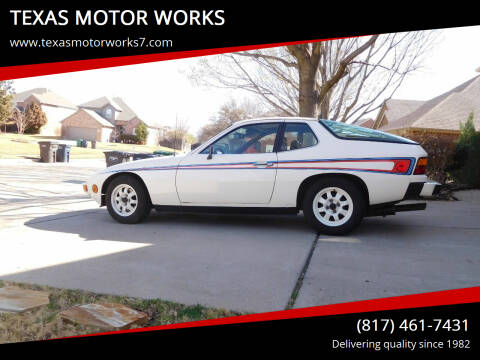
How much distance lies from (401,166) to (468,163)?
8.74 meters

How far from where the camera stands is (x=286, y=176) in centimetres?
532

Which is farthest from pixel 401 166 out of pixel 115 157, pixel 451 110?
pixel 451 110

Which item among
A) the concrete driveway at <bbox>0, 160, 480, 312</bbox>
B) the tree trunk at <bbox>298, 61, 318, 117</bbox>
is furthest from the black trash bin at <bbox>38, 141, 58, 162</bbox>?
the concrete driveway at <bbox>0, 160, 480, 312</bbox>

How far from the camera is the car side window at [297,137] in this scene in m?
5.45

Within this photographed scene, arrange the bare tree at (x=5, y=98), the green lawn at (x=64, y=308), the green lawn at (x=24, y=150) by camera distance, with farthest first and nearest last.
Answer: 1. the bare tree at (x=5, y=98)
2. the green lawn at (x=24, y=150)
3. the green lawn at (x=64, y=308)

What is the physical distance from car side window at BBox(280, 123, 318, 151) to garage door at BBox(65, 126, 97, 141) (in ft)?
194

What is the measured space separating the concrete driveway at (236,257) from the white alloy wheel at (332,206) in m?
0.26

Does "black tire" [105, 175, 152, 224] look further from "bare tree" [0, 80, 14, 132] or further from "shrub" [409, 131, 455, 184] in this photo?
"bare tree" [0, 80, 14, 132]

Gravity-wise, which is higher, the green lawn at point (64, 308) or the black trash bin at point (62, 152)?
the black trash bin at point (62, 152)

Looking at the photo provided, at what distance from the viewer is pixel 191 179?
5.68 meters

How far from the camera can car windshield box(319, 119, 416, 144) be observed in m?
5.27

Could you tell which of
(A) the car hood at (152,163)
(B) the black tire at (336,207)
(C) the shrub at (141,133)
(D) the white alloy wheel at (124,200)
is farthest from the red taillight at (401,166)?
(C) the shrub at (141,133)

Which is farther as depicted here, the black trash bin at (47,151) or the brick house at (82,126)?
the brick house at (82,126)

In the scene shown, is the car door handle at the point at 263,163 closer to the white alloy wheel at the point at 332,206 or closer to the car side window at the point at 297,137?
the car side window at the point at 297,137
